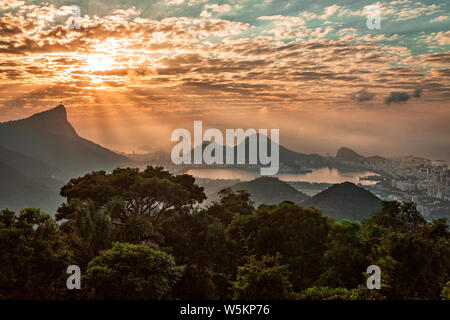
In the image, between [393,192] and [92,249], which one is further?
[393,192]

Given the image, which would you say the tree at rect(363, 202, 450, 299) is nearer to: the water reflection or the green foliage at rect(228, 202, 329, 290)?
the green foliage at rect(228, 202, 329, 290)

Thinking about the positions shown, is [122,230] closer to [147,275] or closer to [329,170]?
[147,275]

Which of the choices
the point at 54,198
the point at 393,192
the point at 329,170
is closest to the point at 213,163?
the point at 329,170

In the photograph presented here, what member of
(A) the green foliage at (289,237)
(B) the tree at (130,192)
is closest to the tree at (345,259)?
(A) the green foliage at (289,237)

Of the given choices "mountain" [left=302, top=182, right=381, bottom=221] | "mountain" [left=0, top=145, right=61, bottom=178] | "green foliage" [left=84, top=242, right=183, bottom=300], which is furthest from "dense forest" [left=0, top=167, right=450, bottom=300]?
"mountain" [left=0, top=145, right=61, bottom=178]

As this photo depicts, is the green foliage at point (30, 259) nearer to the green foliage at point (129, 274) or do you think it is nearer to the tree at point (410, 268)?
the green foliage at point (129, 274)

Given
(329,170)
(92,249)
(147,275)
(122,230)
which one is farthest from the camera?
(329,170)
